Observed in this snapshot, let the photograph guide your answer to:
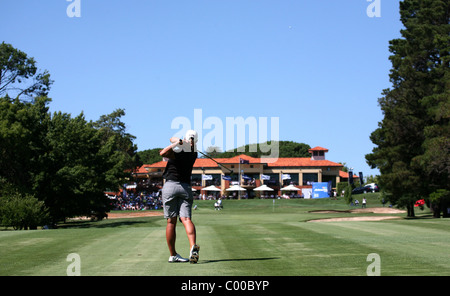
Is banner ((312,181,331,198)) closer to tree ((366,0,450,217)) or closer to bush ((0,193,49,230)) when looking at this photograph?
tree ((366,0,450,217))

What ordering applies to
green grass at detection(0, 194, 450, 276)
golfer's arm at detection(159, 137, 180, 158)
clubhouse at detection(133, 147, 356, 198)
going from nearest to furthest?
1. green grass at detection(0, 194, 450, 276)
2. golfer's arm at detection(159, 137, 180, 158)
3. clubhouse at detection(133, 147, 356, 198)

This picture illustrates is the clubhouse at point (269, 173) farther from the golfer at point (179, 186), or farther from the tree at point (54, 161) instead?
the golfer at point (179, 186)

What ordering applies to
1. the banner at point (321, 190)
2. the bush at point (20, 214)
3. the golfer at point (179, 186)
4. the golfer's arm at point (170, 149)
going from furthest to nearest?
the banner at point (321, 190), the bush at point (20, 214), the golfer at point (179, 186), the golfer's arm at point (170, 149)

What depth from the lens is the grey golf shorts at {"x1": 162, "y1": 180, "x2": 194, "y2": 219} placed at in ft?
33.3

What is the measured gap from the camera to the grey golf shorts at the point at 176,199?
1016 centimetres

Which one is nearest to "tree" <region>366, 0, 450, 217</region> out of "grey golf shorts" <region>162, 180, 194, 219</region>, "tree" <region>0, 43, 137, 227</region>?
"tree" <region>0, 43, 137, 227</region>

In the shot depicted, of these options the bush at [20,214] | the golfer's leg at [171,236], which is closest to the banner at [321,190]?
the bush at [20,214]

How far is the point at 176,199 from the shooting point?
10289 mm

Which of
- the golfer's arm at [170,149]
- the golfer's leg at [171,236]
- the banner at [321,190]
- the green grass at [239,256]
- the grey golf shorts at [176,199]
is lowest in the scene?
the green grass at [239,256]

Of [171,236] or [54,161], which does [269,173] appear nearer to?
[54,161]

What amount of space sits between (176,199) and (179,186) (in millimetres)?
278

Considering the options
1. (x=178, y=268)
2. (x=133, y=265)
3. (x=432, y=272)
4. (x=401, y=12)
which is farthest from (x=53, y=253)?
(x=401, y=12)

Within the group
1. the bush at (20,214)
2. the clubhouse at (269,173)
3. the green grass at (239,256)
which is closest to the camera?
the green grass at (239,256)
